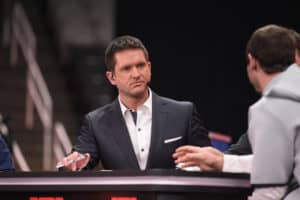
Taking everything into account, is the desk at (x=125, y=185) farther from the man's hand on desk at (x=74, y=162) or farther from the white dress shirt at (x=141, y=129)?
the white dress shirt at (x=141, y=129)

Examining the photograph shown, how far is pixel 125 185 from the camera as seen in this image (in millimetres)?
4562

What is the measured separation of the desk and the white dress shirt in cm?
108

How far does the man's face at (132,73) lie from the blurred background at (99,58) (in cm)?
360

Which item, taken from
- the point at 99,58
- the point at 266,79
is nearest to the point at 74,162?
the point at 266,79

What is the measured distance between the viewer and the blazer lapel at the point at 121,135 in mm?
5719

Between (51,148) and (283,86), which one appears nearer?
(283,86)

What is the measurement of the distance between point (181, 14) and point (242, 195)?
6790 mm

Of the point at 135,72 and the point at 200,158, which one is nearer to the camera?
the point at 200,158

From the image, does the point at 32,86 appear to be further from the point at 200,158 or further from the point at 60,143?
the point at 200,158

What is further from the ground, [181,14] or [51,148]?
[181,14]

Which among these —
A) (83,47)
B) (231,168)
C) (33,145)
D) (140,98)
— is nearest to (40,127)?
(33,145)

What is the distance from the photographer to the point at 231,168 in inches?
188

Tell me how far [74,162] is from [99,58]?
377 inches

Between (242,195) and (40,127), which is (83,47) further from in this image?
(242,195)
